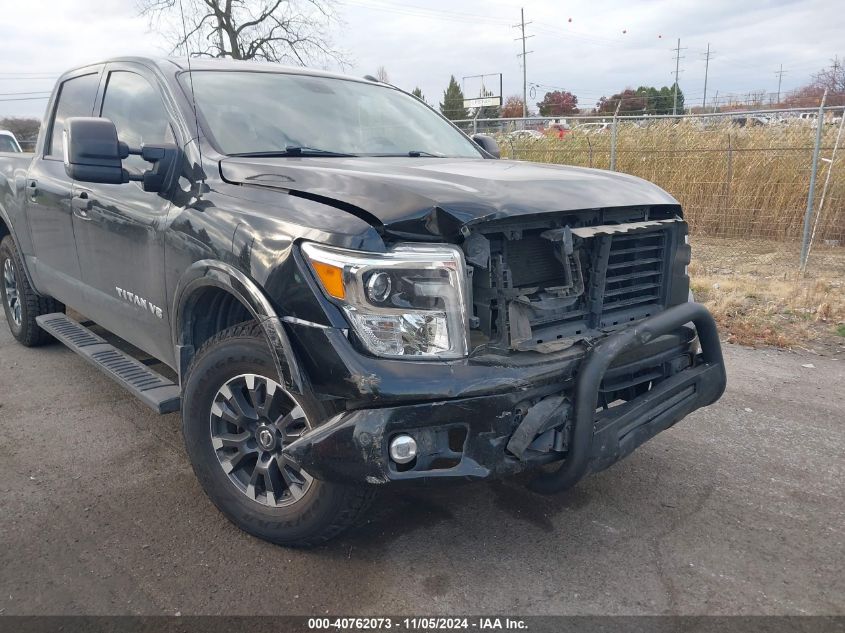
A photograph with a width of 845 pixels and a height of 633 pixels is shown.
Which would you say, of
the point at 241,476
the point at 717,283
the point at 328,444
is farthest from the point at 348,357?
the point at 717,283

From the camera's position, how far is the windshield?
10.8ft

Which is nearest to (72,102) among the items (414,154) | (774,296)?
(414,154)

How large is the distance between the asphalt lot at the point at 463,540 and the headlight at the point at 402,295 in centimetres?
79

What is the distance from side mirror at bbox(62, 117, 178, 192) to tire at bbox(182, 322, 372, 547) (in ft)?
2.90

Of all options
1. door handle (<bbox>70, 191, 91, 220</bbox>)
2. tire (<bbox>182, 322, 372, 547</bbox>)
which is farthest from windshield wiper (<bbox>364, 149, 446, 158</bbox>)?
door handle (<bbox>70, 191, 91, 220</bbox>)

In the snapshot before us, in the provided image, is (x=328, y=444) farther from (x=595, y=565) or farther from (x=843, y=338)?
(x=843, y=338)

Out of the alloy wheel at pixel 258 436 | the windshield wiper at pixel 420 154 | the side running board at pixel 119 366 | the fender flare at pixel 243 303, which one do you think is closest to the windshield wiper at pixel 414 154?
the windshield wiper at pixel 420 154

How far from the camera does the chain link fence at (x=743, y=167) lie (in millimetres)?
10555

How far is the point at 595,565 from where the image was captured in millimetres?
2709

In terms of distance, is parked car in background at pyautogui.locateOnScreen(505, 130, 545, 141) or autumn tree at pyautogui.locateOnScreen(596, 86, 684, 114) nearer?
parked car in background at pyautogui.locateOnScreen(505, 130, 545, 141)

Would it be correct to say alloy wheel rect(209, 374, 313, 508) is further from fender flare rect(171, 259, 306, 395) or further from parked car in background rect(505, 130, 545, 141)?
parked car in background rect(505, 130, 545, 141)

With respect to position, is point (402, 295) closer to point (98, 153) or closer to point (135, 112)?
point (98, 153)

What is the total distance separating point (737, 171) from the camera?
A: 37.1ft

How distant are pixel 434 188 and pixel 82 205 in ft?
8.04
